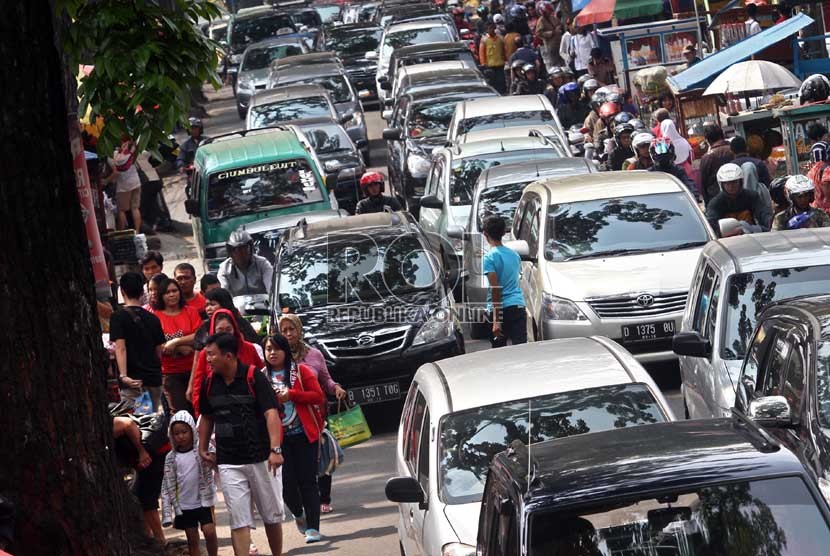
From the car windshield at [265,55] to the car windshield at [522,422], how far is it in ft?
111

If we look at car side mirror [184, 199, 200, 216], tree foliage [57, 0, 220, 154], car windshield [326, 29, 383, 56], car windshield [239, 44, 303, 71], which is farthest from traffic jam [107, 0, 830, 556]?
car windshield [326, 29, 383, 56]

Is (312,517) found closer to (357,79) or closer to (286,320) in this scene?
(286,320)

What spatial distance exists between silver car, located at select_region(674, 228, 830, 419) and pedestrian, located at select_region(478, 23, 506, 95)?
2687cm

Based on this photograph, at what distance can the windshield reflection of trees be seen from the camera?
14.7 metres

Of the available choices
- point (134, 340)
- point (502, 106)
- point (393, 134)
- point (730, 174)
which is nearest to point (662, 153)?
point (730, 174)

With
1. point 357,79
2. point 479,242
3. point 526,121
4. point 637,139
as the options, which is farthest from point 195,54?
point 357,79

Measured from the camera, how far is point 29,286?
22.8ft

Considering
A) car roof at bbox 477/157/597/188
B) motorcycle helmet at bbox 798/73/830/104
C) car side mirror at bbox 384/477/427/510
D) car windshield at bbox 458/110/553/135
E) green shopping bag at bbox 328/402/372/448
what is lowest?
green shopping bag at bbox 328/402/372/448

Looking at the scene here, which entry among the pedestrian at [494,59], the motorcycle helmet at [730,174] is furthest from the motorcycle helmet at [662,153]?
the pedestrian at [494,59]

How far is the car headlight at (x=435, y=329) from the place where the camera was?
558 inches

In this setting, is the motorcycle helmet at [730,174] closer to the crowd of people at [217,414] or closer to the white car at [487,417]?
the crowd of people at [217,414]

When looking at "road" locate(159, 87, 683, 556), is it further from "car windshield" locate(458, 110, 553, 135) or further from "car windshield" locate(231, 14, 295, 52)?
"car windshield" locate(231, 14, 295, 52)

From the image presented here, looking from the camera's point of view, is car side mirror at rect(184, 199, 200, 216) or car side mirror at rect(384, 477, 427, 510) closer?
car side mirror at rect(384, 477, 427, 510)

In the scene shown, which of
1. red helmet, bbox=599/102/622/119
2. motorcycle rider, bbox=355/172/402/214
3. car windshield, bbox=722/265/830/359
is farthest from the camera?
red helmet, bbox=599/102/622/119
